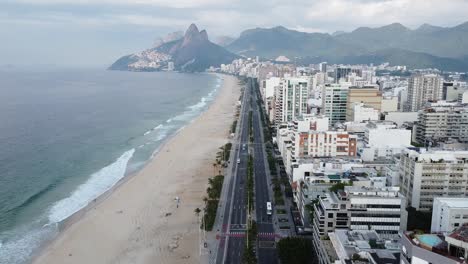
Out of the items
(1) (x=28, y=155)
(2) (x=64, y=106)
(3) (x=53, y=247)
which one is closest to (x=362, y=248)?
(3) (x=53, y=247)

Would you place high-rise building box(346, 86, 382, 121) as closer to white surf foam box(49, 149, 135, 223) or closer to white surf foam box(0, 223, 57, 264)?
white surf foam box(49, 149, 135, 223)

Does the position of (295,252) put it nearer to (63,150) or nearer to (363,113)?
(63,150)

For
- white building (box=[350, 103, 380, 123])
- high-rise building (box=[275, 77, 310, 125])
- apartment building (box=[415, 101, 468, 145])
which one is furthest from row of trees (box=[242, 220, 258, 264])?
high-rise building (box=[275, 77, 310, 125])

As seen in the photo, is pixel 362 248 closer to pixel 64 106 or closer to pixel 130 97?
pixel 64 106

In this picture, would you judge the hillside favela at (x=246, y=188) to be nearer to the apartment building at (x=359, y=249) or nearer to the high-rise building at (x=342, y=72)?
the apartment building at (x=359, y=249)

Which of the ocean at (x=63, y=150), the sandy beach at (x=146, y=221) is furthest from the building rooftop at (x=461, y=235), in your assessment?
the ocean at (x=63, y=150)
